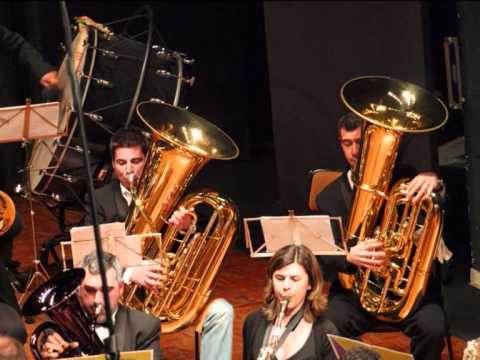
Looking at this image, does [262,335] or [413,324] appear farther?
[413,324]

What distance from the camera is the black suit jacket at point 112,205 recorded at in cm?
480

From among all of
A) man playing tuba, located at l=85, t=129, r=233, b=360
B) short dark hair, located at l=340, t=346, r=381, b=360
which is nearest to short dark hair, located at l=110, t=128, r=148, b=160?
man playing tuba, located at l=85, t=129, r=233, b=360

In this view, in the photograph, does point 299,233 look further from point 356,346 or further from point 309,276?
point 356,346

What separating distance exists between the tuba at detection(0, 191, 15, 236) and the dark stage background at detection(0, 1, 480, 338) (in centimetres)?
228

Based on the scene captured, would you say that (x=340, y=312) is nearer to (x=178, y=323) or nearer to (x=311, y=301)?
(x=311, y=301)

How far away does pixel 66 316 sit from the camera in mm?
3566

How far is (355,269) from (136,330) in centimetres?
101

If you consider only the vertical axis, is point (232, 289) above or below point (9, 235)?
below

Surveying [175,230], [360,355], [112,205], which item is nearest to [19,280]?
[112,205]

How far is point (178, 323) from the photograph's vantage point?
4352mm

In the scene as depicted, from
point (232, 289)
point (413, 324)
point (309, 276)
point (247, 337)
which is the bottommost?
point (232, 289)

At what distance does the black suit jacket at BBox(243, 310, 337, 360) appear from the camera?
392 centimetres

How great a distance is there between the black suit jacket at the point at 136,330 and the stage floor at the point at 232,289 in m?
1.04

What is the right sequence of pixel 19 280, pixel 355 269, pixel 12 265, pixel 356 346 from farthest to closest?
pixel 12 265, pixel 19 280, pixel 355 269, pixel 356 346
